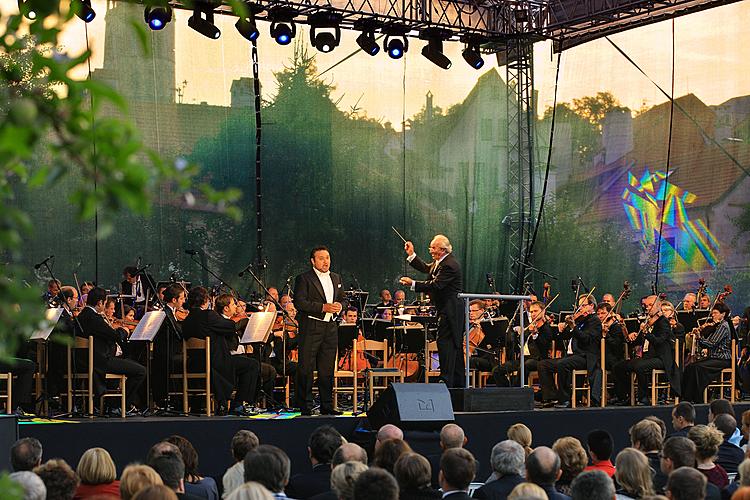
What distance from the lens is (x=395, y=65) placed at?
15.0 m

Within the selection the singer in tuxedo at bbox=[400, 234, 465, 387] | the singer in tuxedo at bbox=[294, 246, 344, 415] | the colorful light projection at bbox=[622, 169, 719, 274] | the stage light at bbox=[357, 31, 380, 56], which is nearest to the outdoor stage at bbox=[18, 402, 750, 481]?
the singer in tuxedo at bbox=[400, 234, 465, 387]

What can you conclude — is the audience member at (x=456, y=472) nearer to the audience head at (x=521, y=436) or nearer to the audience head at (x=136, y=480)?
the audience head at (x=136, y=480)

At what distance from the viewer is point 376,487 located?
3.61m

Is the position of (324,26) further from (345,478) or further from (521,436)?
(345,478)

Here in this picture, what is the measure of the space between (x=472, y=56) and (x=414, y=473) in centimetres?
989

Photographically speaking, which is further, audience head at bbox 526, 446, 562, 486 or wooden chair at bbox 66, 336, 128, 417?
wooden chair at bbox 66, 336, 128, 417

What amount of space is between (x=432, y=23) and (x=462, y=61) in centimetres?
253

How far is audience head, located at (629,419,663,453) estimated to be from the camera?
5969 millimetres

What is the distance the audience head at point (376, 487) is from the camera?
3.61m

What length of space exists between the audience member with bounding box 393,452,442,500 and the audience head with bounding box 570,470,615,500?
0.68 metres

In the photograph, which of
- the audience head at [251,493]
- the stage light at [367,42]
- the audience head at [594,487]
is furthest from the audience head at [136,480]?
the stage light at [367,42]

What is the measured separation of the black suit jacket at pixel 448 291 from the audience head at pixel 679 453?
4.43 meters

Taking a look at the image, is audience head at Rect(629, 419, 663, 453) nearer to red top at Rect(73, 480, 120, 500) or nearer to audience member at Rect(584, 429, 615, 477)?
audience member at Rect(584, 429, 615, 477)

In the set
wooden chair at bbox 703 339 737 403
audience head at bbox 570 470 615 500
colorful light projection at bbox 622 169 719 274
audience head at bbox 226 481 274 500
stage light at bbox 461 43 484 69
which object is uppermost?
stage light at bbox 461 43 484 69
